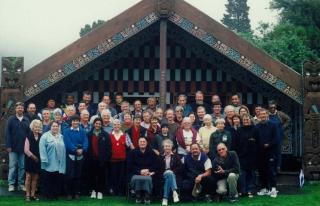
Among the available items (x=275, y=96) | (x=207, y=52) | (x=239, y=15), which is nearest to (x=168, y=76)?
(x=207, y=52)

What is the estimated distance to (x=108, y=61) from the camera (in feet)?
47.0

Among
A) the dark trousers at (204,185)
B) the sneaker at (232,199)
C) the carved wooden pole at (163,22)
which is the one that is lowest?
the sneaker at (232,199)

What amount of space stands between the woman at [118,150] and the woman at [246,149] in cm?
204

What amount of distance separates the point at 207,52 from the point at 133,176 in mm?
4988

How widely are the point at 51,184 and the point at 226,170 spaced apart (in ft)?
10.5

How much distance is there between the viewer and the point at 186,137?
34.7 feet

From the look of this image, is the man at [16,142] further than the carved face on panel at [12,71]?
No

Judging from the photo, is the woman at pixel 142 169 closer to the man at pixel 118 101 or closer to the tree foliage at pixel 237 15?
the man at pixel 118 101

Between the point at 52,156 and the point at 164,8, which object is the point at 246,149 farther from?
the point at 164,8

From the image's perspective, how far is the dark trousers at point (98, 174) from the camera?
10609 millimetres

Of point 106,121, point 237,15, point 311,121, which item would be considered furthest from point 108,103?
point 237,15

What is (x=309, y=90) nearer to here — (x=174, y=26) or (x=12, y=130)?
(x=174, y=26)

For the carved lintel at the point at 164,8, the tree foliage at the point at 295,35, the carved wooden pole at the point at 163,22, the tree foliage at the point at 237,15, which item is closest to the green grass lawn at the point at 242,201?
the carved wooden pole at the point at 163,22

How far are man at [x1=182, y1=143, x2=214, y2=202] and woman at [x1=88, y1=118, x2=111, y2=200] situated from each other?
1486 millimetres
